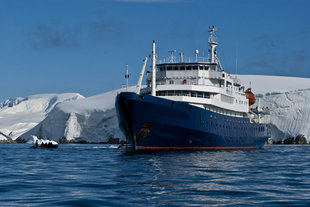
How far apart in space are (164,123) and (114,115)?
6045cm

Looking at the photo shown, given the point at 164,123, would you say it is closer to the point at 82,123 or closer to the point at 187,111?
the point at 187,111

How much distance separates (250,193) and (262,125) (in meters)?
42.6

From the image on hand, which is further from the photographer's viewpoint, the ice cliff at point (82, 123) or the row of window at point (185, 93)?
the ice cliff at point (82, 123)

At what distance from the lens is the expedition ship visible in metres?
32.6

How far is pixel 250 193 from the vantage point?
12.0m

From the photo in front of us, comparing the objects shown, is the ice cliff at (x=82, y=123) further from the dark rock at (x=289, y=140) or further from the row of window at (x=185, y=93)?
the row of window at (x=185, y=93)

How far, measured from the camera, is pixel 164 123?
32.7m

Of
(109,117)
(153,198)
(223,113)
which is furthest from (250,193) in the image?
(109,117)

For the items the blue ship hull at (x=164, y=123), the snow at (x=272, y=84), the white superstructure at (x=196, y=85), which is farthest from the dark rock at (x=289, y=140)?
the blue ship hull at (x=164, y=123)

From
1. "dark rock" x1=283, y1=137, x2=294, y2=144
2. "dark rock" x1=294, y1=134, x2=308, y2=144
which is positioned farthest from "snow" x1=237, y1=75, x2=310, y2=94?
"dark rock" x1=294, y1=134, x2=308, y2=144

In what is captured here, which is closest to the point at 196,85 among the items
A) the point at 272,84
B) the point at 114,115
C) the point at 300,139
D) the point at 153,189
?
the point at 153,189

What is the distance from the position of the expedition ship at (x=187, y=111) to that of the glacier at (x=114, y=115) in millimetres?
30281

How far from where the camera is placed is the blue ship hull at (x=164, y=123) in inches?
1272

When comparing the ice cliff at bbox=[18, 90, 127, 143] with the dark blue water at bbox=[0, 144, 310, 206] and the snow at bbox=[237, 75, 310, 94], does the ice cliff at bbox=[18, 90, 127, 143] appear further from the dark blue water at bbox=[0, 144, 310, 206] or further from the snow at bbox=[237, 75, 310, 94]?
the dark blue water at bbox=[0, 144, 310, 206]
